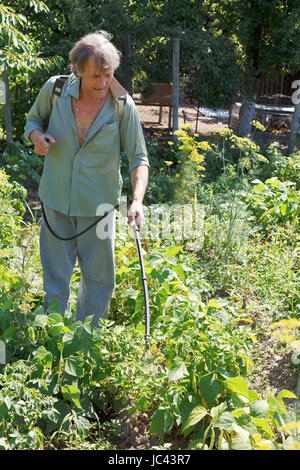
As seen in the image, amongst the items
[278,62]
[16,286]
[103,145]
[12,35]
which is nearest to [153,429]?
[16,286]

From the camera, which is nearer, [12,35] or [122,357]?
[122,357]

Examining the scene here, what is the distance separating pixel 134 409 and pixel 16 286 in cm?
98

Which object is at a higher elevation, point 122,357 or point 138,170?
point 138,170

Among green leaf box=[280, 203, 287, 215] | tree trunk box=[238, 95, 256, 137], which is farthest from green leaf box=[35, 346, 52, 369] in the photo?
tree trunk box=[238, 95, 256, 137]

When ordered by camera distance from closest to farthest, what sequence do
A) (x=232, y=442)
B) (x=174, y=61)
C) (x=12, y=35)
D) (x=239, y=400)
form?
(x=232, y=442), (x=239, y=400), (x=12, y=35), (x=174, y=61)

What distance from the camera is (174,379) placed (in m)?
2.38

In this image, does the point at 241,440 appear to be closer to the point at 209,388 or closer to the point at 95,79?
the point at 209,388

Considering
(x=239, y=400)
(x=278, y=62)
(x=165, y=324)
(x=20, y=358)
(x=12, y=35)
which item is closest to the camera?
(x=239, y=400)

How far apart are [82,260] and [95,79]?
0.98 metres

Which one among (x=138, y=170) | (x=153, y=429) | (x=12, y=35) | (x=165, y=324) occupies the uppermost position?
(x=12, y=35)

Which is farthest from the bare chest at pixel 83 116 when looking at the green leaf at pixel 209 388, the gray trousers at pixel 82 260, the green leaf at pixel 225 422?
the green leaf at pixel 225 422

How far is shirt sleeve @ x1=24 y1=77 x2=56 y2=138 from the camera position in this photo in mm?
2791

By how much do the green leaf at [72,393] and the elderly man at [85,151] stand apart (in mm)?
722

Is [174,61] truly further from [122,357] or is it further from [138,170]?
[122,357]
